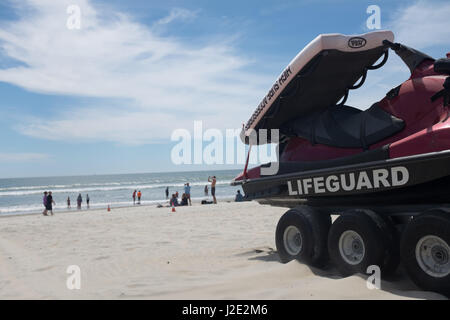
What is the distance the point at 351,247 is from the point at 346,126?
1.74 m

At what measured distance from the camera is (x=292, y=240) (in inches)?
241

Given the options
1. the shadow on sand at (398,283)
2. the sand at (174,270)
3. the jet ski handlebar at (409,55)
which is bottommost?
the sand at (174,270)

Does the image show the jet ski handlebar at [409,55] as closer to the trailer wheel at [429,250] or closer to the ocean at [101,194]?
the trailer wheel at [429,250]

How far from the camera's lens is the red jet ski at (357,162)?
4285mm

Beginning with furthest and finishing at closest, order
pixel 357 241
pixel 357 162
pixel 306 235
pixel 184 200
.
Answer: pixel 184 200, pixel 306 235, pixel 357 162, pixel 357 241

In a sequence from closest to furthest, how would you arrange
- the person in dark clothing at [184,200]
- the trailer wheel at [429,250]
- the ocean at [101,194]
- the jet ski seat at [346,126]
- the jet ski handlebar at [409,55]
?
the trailer wheel at [429,250] → the jet ski seat at [346,126] → the jet ski handlebar at [409,55] → the person in dark clothing at [184,200] → the ocean at [101,194]

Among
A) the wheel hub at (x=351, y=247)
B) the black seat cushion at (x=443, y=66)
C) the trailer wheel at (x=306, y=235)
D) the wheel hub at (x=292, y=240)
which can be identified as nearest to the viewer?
the black seat cushion at (x=443, y=66)

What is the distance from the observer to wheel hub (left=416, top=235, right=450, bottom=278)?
13.2 feet

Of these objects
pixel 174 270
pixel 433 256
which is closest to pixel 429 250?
pixel 433 256

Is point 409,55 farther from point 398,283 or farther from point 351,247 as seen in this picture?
point 398,283

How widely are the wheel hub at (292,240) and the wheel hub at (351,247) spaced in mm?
900

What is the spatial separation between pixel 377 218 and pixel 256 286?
1.64m

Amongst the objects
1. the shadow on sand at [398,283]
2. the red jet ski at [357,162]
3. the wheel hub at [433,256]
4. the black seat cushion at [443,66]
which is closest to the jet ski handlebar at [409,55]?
the red jet ski at [357,162]
